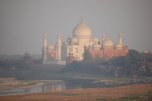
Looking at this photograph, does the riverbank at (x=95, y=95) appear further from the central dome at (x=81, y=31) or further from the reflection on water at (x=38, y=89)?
the central dome at (x=81, y=31)

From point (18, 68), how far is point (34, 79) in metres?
1.96

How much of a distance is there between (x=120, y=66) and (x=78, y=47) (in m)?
4.85

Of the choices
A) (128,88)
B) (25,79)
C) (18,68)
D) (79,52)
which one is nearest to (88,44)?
(79,52)

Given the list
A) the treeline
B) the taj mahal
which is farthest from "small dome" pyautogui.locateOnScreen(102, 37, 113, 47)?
the treeline

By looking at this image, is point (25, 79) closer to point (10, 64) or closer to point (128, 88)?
point (10, 64)

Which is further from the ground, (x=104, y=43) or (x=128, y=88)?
(x=104, y=43)

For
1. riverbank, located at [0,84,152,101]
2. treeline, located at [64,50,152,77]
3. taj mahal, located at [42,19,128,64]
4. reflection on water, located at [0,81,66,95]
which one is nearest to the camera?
riverbank, located at [0,84,152,101]

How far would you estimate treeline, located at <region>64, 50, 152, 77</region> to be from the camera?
61.4 feet

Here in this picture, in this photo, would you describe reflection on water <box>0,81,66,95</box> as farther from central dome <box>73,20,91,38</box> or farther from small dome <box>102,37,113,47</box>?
central dome <box>73,20,91,38</box>

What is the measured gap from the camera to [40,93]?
Result: 16.1 metres

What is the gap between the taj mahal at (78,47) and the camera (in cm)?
2258

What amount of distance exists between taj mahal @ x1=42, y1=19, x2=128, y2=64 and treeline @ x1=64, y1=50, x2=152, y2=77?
1572mm

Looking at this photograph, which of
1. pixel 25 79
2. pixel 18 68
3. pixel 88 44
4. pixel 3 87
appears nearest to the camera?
pixel 3 87

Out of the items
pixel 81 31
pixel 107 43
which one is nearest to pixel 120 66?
pixel 107 43
